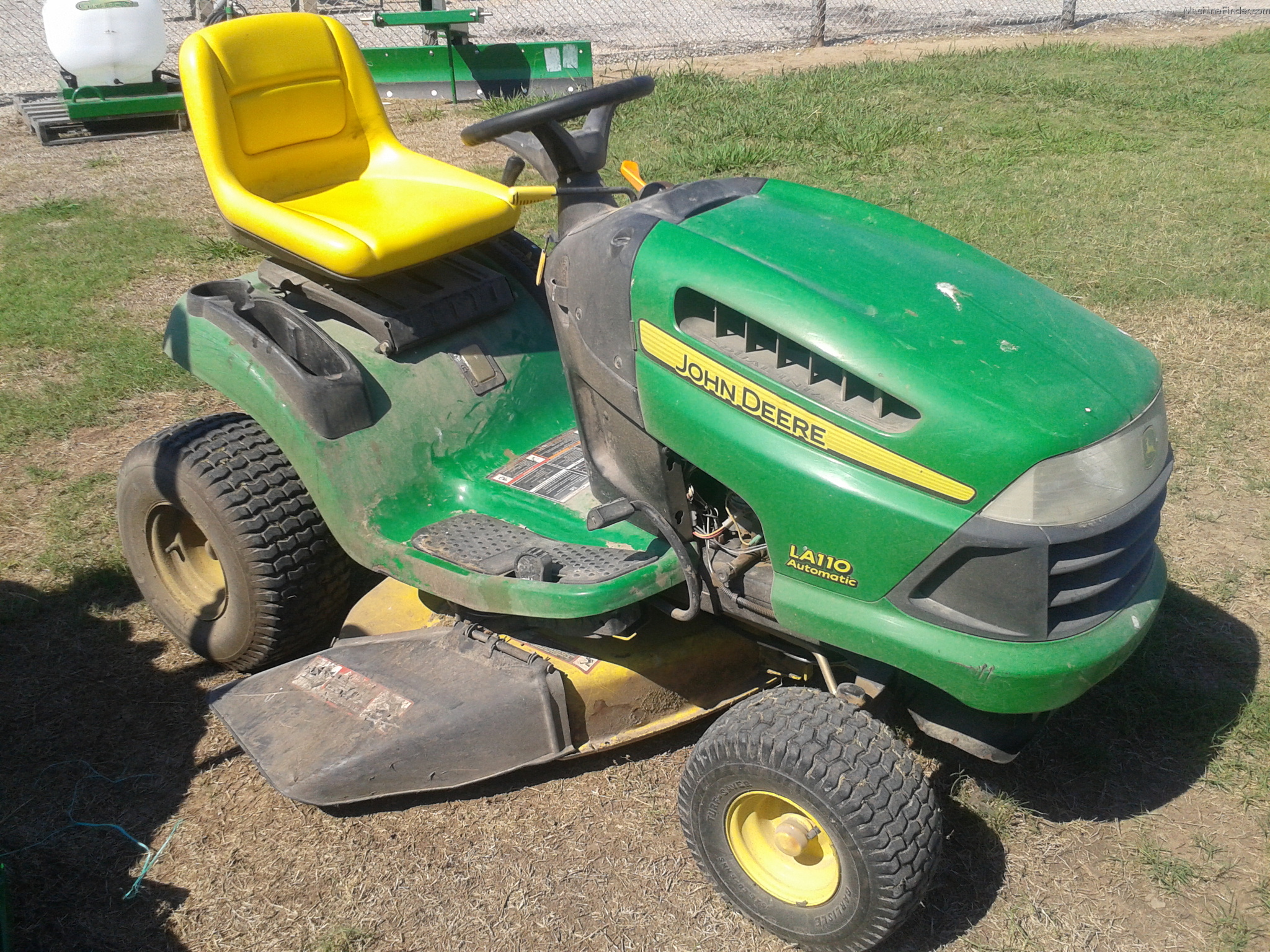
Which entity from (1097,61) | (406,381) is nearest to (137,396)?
(406,381)

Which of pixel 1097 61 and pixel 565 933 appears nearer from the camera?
pixel 565 933

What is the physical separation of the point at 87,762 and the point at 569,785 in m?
1.14

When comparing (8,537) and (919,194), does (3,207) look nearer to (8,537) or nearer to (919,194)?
(8,537)

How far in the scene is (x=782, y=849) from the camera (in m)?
2.18

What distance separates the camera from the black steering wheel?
88.7 inches

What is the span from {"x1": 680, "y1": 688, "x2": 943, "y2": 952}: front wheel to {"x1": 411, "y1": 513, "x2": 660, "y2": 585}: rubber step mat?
0.39m

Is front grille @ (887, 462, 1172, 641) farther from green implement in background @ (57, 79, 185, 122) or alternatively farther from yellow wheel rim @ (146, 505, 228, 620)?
green implement in background @ (57, 79, 185, 122)

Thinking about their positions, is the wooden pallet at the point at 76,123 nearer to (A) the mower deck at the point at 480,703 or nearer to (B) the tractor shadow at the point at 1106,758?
(A) the mower deck at the point at 480,703

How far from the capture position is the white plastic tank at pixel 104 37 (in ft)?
24.1

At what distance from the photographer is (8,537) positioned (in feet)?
11.6

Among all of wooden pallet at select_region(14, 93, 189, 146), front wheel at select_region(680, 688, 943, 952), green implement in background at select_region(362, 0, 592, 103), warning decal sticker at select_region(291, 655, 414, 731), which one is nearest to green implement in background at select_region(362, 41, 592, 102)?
green implement in background at select_region(362, 0, 592, 103)

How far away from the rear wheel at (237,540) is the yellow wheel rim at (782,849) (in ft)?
4.00

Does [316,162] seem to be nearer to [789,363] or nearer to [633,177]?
[633,177]

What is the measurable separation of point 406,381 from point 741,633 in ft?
3.39
